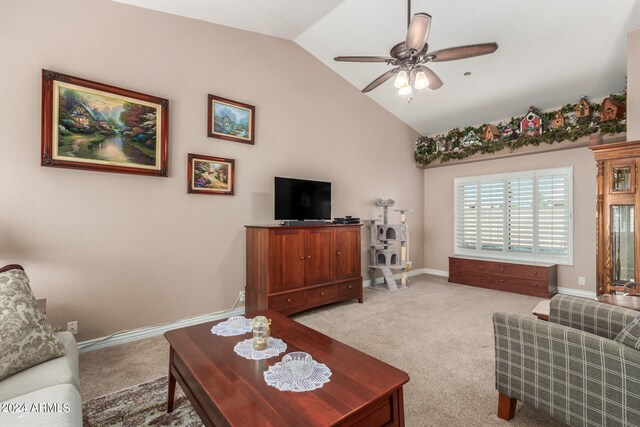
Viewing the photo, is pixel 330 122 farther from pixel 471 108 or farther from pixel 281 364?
pixel 281 364

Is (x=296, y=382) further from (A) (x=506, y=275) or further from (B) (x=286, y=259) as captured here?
(A) (x=506, y=275)

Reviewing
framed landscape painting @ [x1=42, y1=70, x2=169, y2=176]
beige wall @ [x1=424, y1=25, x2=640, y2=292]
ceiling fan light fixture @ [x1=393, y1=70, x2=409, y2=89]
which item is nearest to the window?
beige wall @ [x1=424, y1=25, x2=640, y2=292]

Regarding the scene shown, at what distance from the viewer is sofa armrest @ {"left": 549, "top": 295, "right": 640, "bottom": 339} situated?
1636 mm

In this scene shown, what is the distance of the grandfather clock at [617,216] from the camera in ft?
10.8

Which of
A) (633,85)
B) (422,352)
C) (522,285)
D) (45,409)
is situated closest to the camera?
(45,409)

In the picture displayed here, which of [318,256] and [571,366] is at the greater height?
[318,256]

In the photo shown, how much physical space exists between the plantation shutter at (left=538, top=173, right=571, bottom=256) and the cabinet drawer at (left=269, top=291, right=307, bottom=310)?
4.07 meters

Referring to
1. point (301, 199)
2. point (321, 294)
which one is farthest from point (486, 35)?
point (321, 294)

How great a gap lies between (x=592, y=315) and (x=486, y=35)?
10.7 feet

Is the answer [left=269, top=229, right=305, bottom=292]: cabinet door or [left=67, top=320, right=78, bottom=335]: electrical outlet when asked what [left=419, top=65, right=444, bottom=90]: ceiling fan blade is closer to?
[left=269, top=229, right=305, bottom=292]: cabinet door

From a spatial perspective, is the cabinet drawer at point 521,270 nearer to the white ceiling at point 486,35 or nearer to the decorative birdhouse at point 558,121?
the decorative birdhouse at point 558,121

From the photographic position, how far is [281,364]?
56.0 inches

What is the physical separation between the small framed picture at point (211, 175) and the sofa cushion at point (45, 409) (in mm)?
2259

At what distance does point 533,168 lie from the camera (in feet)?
16.4
